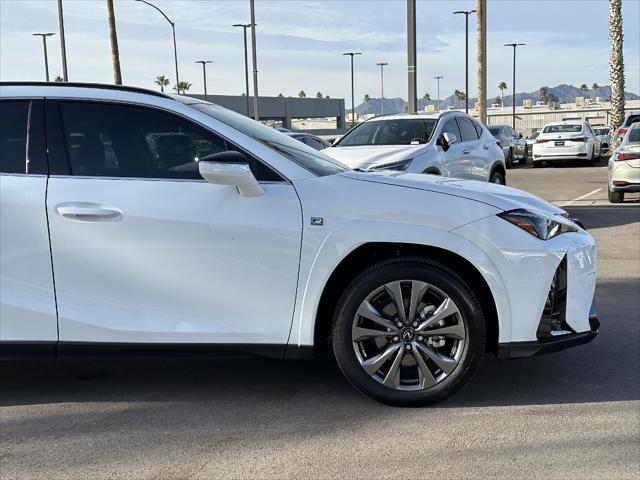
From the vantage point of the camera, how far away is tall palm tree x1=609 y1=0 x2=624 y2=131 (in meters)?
24.6

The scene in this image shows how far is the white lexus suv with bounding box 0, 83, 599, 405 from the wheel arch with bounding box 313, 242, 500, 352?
1cm

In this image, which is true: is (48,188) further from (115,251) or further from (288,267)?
(288,267)

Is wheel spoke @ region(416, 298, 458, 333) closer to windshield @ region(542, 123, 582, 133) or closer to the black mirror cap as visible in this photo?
the black mirror cap

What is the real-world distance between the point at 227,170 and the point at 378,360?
4.31 ft

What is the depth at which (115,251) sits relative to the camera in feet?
13.0

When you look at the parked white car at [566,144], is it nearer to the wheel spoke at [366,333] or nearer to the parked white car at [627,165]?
the parked white car at [627,165]

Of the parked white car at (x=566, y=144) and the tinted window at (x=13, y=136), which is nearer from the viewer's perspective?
the tinted window at (x=13, y=136)

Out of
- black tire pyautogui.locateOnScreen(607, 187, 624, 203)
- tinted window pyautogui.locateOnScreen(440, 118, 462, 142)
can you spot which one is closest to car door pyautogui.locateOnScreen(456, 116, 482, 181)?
tinted window pyautogui.locateOnScreen(440, 118, 462, 142)

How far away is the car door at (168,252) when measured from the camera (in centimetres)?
396

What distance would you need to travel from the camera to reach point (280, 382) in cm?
462

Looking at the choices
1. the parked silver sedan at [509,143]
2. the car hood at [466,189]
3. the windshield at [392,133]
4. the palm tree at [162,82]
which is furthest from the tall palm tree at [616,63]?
the palm tree at [162,82]

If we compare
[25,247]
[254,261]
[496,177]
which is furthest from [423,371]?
[496,177]

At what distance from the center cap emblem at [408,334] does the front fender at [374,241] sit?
1.57 ft

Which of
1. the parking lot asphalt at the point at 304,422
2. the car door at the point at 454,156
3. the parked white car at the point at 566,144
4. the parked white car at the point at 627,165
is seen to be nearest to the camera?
the parking lot asphalt at the point at 304,422
